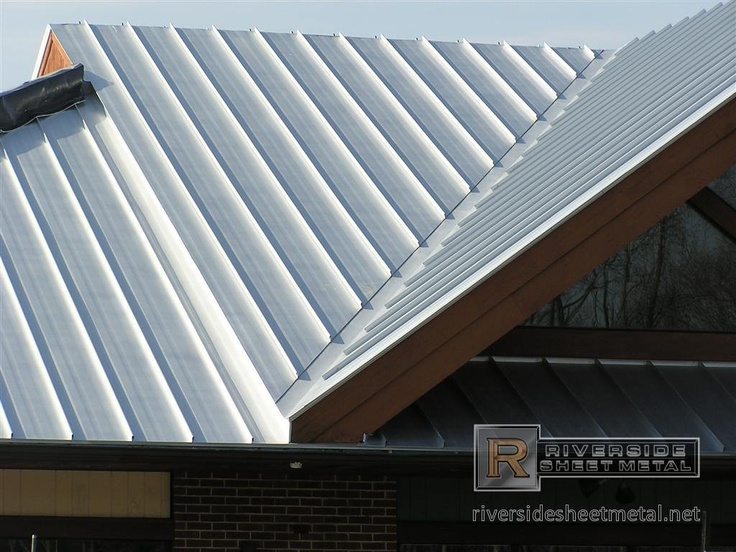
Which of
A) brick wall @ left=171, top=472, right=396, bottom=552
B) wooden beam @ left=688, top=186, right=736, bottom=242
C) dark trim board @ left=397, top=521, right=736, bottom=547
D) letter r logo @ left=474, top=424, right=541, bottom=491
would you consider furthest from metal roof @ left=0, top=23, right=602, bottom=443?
wooden beam @ left=688, top=186, right=736, bottom=242

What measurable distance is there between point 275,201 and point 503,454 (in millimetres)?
3984

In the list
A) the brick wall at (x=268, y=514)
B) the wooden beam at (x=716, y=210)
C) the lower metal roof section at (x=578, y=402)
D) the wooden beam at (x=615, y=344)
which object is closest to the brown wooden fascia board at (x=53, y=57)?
the brick wall at (x=268, y=514)

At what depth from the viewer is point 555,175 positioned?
1164 cm

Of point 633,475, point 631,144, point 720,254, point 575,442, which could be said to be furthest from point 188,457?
point 720,254

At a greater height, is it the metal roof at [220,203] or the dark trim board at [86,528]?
the metal roof at [220,203]

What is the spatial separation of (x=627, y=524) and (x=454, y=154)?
4715 mm

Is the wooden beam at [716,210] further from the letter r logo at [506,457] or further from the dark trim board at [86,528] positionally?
the dark trim board at [86,528]

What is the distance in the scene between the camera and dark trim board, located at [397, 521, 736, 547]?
1114cm

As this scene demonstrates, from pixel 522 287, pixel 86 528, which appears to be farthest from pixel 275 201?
pixel 86 528

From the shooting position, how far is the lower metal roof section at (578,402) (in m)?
10.0

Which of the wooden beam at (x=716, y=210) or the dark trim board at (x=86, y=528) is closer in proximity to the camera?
the dark trim board at (x=86, y=528)

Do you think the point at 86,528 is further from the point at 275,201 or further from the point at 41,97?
the point at 41,97

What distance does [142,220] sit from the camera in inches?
494

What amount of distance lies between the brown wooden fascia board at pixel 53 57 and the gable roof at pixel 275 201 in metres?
0.18
